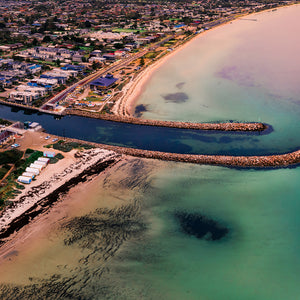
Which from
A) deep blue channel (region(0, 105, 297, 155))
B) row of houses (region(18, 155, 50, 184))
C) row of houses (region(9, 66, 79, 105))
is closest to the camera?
row of houses (region(18, 155, 50, 184))

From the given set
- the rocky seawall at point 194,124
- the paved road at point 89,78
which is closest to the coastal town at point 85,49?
the paved road at point 89,78

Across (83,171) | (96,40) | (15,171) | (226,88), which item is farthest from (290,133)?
(96,40)

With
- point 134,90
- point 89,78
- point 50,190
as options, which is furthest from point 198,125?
point 89,78

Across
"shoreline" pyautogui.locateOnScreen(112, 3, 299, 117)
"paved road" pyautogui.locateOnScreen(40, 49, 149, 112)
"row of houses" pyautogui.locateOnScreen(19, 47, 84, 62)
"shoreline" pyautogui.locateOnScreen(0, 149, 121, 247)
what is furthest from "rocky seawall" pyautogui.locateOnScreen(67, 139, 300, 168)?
"row of houses" pyautogui.locateOnScreen(19, 47, 84, 62)

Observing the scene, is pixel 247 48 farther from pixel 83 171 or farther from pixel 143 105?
pixel 83 171

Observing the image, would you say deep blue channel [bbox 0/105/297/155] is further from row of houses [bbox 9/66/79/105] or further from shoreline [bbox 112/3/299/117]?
row of houses [bbox 9/66/79/105]

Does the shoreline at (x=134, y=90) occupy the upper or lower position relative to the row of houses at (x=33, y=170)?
upper

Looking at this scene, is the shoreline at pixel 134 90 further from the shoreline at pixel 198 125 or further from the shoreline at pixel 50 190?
the shoreline at pixel 50 190
